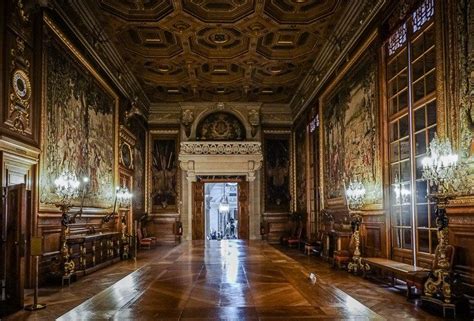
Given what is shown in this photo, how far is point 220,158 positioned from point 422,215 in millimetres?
13767

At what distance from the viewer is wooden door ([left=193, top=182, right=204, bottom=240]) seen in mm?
21094

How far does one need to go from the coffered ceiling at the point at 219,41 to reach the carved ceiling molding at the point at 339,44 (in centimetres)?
25

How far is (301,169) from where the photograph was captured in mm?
19844

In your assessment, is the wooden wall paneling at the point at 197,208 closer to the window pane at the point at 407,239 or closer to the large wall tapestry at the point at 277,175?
the large wall tapestry at the point at 277,175

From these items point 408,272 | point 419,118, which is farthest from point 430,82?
point 408,272

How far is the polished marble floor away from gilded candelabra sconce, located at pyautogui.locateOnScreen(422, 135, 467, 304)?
416 millimetres

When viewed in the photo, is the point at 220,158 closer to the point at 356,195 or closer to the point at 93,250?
the point at 93,250

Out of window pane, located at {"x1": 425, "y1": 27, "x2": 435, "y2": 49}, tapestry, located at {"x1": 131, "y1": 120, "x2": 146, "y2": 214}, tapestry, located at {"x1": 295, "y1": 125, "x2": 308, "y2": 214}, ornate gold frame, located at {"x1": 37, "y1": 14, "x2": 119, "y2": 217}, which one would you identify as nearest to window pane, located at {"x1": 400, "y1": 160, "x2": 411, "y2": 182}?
window pane, located at {"x1": 425, "y1": 27, "x2": 435, "y2": 49}

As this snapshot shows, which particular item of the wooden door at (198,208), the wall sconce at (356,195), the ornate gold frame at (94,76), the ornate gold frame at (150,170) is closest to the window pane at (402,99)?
the wall sconce at (356,195)

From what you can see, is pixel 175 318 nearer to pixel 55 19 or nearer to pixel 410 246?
pixel 410 246

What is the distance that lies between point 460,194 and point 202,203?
15.6m

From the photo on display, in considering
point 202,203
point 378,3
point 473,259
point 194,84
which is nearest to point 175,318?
point 473,259

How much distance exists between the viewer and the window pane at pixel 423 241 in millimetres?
7613

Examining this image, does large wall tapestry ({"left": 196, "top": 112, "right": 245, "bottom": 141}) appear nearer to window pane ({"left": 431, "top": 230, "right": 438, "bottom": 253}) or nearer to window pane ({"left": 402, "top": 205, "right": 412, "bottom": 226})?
window pane ({"left": 402, "top": 205, "right": 412, "bottom": 226})
